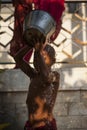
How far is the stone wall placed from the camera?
5.34 metres

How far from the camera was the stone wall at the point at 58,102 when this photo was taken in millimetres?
5340

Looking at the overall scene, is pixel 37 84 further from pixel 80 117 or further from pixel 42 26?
pixel 80 117

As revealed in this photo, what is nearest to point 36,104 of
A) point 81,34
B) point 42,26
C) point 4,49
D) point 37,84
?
point 37,84

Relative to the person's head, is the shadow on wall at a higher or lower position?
lower

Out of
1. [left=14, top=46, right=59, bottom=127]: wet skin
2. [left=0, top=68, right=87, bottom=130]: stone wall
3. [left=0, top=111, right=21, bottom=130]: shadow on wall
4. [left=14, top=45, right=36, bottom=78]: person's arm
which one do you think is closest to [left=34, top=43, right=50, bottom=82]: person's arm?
[left=14, top=46, right=59, bottom=127]: wet skin

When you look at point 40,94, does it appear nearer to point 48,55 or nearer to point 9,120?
point 48,55

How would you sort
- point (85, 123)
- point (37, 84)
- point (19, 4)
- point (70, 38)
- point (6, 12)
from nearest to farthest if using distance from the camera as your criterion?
point (37, 84), point (19, 4), point (85, 123), point (70, 38), point (6, 12)

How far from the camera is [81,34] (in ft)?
22.7

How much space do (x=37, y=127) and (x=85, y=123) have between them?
4.70 ft

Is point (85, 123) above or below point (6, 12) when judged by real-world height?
below

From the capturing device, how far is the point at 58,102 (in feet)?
17.6

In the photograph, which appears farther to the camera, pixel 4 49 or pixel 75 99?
pixel 4 49

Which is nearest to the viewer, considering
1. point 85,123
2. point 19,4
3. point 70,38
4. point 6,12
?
point 19,4

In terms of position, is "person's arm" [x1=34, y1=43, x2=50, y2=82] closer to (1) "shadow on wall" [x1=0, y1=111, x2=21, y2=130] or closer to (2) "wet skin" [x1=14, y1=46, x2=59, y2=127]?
(2) "wet skin" [x1=14, y1=46, x2=59, y2=127]
